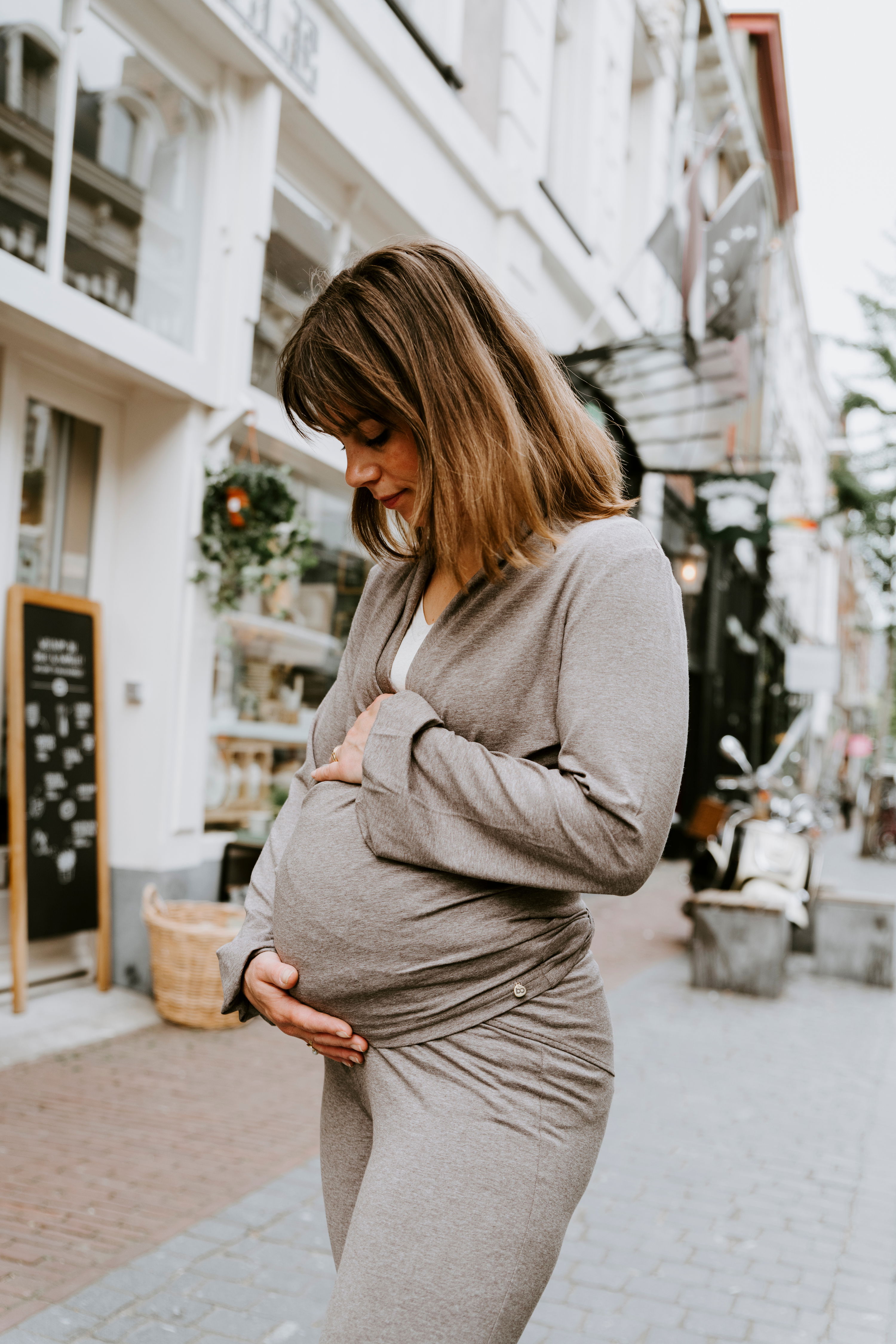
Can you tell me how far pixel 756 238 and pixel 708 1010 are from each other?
7.00 meters

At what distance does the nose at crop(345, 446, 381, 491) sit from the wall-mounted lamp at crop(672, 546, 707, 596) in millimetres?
13314

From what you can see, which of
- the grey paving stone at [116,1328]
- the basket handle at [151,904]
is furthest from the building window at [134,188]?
the grey paving stone at [116,1328]

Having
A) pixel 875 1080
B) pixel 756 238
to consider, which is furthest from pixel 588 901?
pixel 756 238

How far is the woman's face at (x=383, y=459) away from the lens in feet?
4.86

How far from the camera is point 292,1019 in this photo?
4.88 feet

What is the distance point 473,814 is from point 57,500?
4.86m

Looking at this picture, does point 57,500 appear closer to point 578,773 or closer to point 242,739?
point 242,739

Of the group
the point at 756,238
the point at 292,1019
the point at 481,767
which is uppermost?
the point at 756,238

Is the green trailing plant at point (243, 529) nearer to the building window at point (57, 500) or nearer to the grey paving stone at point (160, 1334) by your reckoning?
the building window at point (57, 500)

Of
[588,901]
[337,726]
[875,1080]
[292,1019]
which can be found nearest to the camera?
[292,1019]

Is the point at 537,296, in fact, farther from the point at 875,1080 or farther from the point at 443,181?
the point at 875,1080

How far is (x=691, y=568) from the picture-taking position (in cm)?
1554

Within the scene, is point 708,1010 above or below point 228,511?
below

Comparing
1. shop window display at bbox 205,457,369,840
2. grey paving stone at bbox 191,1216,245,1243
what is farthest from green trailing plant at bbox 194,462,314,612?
grey paving stone at bbox 191,1216,245,1243
